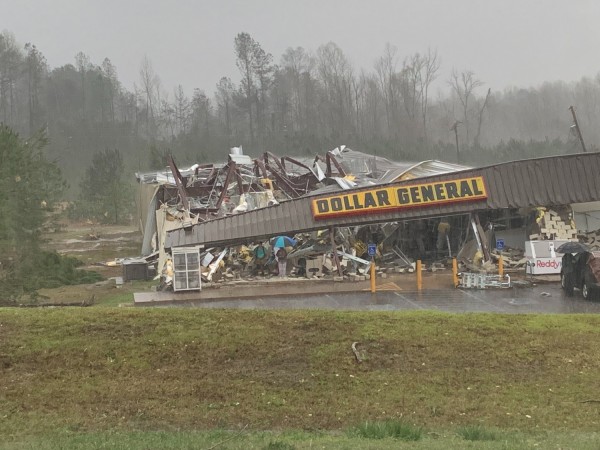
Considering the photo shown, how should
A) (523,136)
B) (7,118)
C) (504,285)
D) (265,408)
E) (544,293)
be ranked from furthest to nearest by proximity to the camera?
(7,118) < (523,136) < (504,285) < (544,293) < (265,408)

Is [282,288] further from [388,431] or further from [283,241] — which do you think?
[388,431]

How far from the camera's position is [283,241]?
28.1 metres

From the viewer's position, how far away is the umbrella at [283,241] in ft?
92.0

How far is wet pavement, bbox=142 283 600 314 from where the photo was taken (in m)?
19.7

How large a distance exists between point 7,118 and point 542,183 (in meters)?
86.7

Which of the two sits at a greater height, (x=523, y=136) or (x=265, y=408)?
(x=523, y=136)

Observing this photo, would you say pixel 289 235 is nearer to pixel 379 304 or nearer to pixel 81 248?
pixel 379 304

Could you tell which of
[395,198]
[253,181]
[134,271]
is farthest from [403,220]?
[134,271]

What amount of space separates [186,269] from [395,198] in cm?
987

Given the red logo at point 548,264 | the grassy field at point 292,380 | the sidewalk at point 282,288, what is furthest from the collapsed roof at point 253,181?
the grassy field at point 292,380

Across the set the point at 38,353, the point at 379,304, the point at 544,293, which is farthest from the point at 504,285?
the point at 38,353

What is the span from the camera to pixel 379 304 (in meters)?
20.9

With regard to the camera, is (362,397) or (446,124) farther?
(446,124)

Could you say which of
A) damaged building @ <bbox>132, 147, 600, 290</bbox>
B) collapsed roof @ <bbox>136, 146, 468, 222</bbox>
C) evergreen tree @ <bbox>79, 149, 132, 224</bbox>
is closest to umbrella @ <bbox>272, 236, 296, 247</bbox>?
damaged building @ <bbox>132, 147, 600, 290</bbox>
